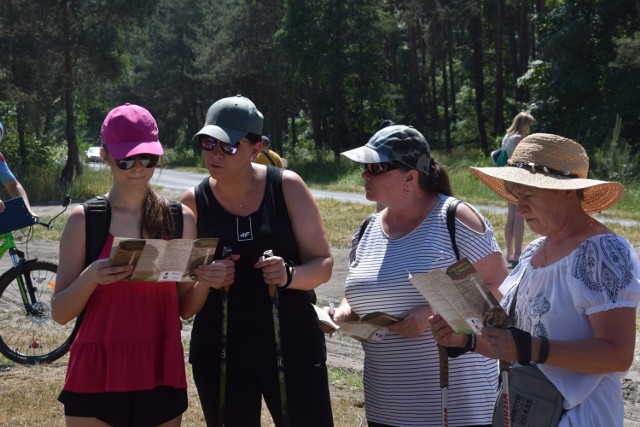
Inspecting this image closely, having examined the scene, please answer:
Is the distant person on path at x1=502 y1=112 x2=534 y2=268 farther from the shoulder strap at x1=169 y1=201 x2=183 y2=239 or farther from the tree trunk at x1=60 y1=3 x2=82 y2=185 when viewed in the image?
the tree trunk at x1=60 y1=3 x2=82 y2=185

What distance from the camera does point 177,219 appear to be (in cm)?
332

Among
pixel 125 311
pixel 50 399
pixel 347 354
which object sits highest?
pixel 125 311

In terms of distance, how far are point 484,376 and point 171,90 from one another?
59484 mm

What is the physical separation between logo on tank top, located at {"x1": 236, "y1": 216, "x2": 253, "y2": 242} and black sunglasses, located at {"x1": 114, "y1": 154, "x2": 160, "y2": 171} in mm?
443

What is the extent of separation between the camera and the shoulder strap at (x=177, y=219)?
3.30 m

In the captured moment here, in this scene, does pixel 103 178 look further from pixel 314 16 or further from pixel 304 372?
pixel 304 372

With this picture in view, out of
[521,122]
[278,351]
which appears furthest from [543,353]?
[521,122]

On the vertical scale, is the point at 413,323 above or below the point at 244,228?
below

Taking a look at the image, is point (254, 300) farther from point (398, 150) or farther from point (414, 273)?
point (398, 150)

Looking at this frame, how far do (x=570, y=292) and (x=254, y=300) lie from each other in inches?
51.5

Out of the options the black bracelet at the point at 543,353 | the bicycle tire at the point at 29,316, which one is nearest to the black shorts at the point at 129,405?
the black bracelet at the point at 543,353

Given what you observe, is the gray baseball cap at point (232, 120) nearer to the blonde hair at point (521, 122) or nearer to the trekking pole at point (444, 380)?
the trekking pole at point (444, 380)

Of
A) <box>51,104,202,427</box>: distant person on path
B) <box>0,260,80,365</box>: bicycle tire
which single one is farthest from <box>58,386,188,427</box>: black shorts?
<box>0,260,80,365</box>: bicycle tire

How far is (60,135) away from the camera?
7462 cm
